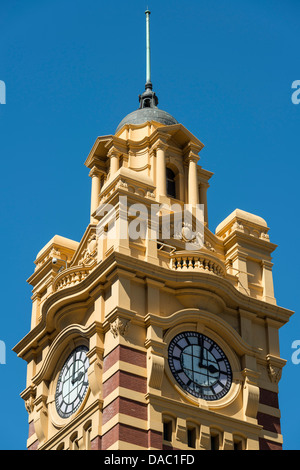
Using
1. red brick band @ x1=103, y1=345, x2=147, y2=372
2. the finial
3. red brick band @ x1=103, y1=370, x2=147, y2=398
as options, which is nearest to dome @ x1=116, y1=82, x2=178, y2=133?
the finial

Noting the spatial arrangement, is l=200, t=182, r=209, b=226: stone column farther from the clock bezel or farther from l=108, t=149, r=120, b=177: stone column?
the clock bezel

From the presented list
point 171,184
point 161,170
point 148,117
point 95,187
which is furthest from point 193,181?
point 95,187

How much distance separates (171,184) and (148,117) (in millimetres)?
3763

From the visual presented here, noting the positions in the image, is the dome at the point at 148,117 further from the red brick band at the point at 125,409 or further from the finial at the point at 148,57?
the red brick band at the point at 125,409

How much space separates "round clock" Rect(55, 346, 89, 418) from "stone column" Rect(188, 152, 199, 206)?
898 cm

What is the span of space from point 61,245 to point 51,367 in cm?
656

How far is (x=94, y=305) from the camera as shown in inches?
2378

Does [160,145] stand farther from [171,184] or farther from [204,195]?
[204,195]

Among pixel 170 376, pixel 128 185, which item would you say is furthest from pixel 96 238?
pixel 170 376

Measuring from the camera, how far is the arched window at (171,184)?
6681 centimetres

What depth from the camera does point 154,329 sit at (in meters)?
58.7

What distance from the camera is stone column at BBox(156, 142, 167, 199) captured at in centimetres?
6519
